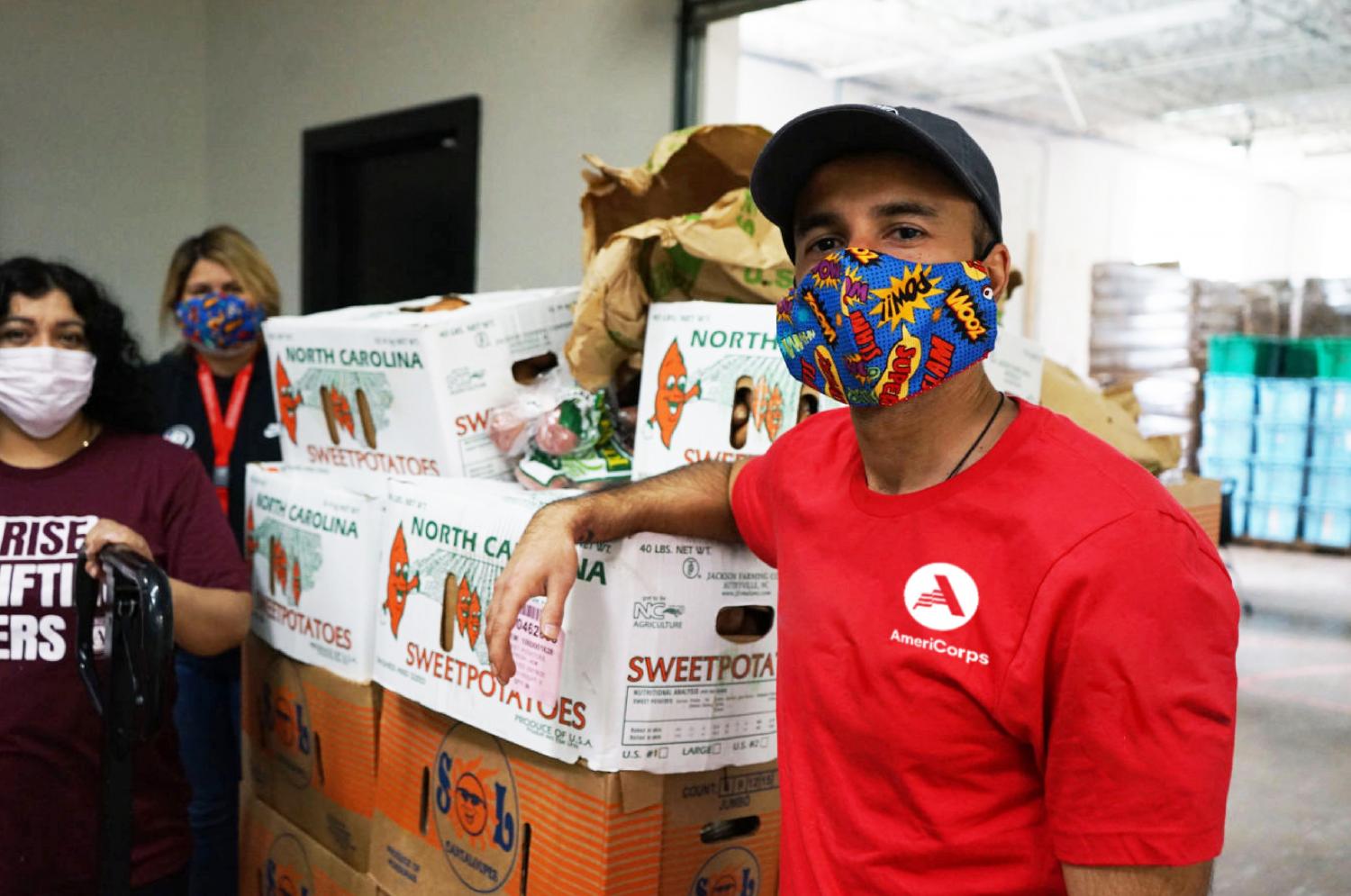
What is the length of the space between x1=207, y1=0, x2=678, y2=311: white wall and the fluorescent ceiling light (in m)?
3.94

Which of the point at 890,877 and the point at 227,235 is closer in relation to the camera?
the point at 890,877

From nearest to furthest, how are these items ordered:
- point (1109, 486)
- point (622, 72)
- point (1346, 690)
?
point (1109, 486), point (622, 72), point (1346, 690)

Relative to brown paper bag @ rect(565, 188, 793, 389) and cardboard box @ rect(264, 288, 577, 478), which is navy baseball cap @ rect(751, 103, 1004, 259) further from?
cardboard box @ rect(264, 288, 577, 478)

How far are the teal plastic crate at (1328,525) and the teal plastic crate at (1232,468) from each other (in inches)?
17.8

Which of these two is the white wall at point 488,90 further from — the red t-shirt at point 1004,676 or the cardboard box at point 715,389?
the red t-shirt at point 1004,676

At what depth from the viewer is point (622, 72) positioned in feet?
10.3

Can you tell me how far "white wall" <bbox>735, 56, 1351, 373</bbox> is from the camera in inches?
356

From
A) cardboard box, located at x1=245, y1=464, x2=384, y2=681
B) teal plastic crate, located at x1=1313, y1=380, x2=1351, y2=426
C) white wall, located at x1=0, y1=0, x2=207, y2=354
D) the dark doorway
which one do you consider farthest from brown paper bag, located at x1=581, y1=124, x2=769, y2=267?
teal plastic crate, located at x1=1313, y1=380, x2=1351, y2=426

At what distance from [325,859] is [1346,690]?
15.4 ft

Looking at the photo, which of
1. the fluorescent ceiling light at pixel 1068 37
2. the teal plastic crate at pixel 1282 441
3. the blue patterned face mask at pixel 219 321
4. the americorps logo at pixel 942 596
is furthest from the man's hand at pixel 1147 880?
the teal plastic crate at pixel 1282 441

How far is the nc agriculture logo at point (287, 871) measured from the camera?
6.14 feet

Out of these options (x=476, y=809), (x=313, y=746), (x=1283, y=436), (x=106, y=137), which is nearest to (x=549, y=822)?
(x=476, y=809)

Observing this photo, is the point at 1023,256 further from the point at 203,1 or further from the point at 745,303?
the point at 745,303

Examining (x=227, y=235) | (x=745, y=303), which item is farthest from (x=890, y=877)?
(x=227, y=235)
